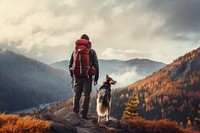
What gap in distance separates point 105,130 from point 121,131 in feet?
3.06

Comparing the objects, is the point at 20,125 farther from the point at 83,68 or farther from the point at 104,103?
the point at 104,103

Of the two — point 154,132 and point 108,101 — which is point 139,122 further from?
point 108,101

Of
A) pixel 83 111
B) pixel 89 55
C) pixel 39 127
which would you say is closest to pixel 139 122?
pixel 83 111

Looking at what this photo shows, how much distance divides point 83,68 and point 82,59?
0.46 m

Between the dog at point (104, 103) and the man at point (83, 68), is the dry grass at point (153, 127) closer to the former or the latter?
the dog at point (104, 103)

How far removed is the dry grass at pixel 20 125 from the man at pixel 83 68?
5.16m

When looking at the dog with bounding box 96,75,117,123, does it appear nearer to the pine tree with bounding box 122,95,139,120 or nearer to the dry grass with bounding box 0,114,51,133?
the dry grass with bounding box 0,114,51,133

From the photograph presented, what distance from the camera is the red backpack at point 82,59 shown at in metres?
15.0

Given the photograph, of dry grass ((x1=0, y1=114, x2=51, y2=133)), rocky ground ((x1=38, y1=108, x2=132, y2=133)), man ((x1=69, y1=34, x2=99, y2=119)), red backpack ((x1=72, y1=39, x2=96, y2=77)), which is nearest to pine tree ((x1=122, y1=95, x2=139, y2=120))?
rocky ground ((x1=38, y1=108, x2=132, y2=133))

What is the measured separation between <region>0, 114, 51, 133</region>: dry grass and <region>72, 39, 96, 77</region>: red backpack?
513cm

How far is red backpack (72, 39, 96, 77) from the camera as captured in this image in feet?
49.2

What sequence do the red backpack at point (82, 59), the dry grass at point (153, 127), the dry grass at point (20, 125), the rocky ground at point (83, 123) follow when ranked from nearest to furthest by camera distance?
the dry grass at point (20, 125), the rocky ground at point (83, 123), the red backpack at point (82, 59), the dry grass at point (153, 127)

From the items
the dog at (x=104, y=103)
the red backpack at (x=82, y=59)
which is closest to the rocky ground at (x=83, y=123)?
the dog at (x=104, y=103)

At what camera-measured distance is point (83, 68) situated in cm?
1514
